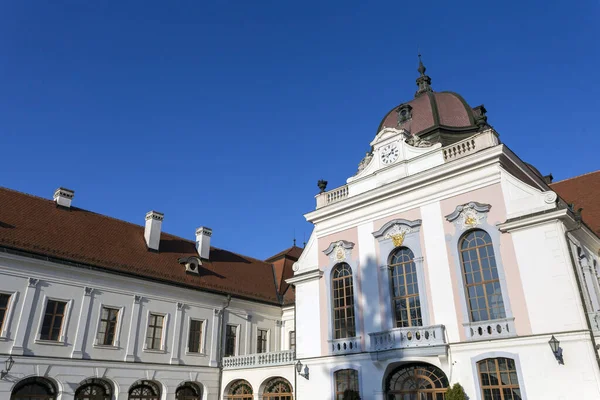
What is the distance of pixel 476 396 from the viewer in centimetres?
1412

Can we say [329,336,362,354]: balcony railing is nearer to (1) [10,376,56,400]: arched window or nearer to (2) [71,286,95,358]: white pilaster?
(2) [71,286,95,358]: white pilaster

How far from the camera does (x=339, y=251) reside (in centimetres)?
1978

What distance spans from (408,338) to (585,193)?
13.4m

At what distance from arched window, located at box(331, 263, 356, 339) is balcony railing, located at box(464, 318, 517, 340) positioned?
16.2ft

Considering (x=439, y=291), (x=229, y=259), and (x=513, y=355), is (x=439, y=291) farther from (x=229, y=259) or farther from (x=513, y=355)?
(x=229, y=259)

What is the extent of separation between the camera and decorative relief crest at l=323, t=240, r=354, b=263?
766 inches

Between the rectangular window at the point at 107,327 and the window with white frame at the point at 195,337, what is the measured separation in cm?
406

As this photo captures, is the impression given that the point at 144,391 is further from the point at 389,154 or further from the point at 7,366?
the point at 389,154

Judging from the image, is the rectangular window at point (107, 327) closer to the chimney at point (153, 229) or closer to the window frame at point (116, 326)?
the window frame at point (116, 326)

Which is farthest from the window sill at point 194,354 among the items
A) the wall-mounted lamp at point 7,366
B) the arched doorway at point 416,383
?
the arched doorway at point 416,383

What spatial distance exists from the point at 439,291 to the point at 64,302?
15767mm

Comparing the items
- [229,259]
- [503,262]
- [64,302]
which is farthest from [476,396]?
[229,259]

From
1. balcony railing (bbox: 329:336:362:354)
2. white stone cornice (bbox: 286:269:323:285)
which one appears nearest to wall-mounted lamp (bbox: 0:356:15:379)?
white stone cornice (bbox: 286:269:323:285)

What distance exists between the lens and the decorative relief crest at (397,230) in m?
17.5
